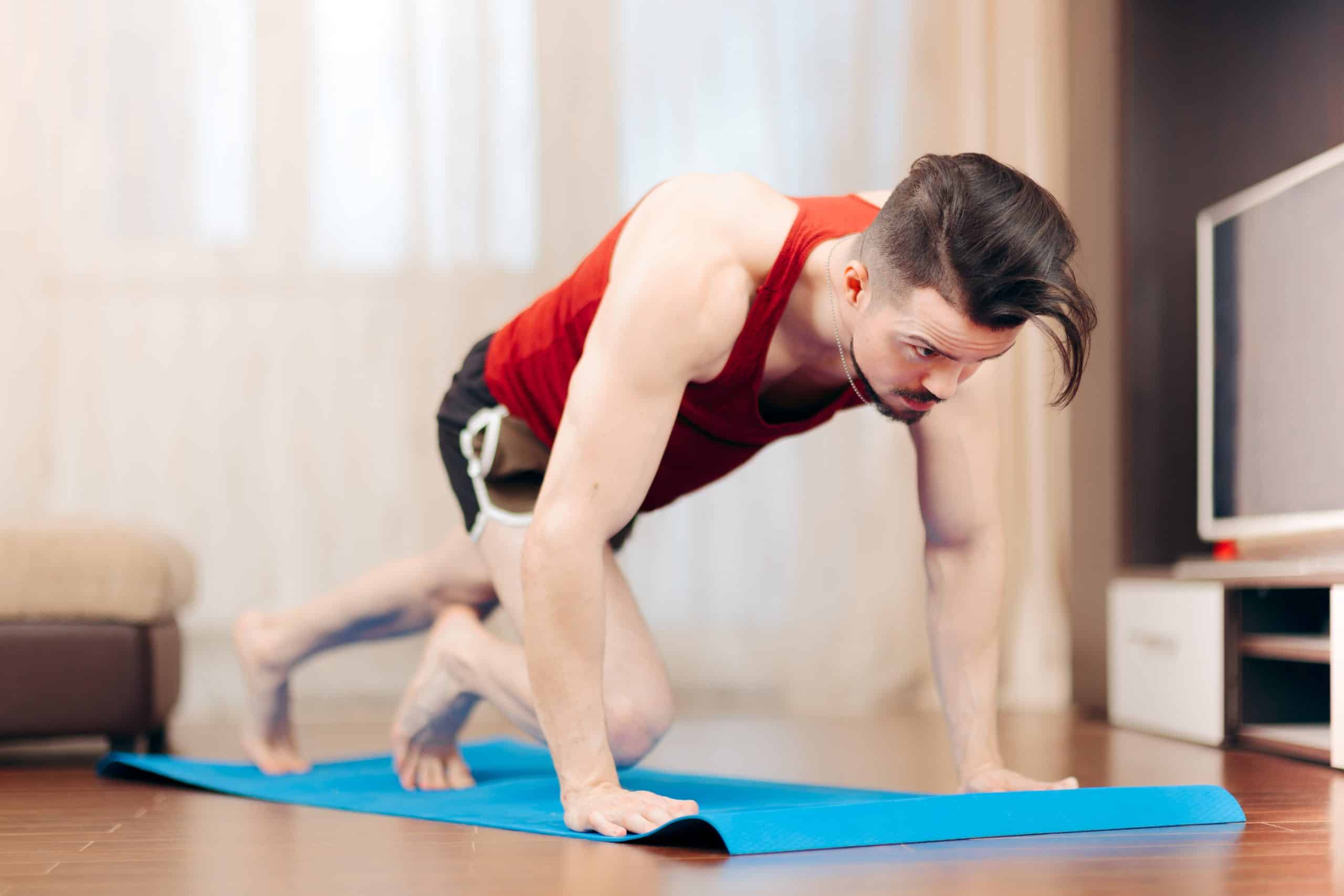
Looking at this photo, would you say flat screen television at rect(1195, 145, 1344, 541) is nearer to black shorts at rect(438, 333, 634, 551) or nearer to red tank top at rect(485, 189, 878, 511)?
red tank top at rect(485, 189, 878, 511)

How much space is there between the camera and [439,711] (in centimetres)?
192

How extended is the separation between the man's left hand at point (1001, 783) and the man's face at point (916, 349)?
18.6 inches

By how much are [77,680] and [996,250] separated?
172 cm

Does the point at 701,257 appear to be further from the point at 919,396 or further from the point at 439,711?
the point at 439,711

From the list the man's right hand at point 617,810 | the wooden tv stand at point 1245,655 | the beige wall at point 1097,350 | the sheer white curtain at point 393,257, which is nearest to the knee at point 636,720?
the man's right hand at point 617,810

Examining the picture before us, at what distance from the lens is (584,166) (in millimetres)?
3400

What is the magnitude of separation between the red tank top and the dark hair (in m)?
0.19

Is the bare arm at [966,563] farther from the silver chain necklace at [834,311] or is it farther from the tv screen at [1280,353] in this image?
the tv screen at [1280,353]

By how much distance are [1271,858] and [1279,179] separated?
5.28 feet

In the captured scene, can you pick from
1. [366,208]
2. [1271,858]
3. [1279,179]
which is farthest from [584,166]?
[1271,858]

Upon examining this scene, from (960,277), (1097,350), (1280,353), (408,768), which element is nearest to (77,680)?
(408,768)

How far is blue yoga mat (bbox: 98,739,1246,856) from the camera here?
137cm

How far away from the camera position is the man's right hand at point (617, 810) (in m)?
1.42

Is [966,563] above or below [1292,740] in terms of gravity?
above
